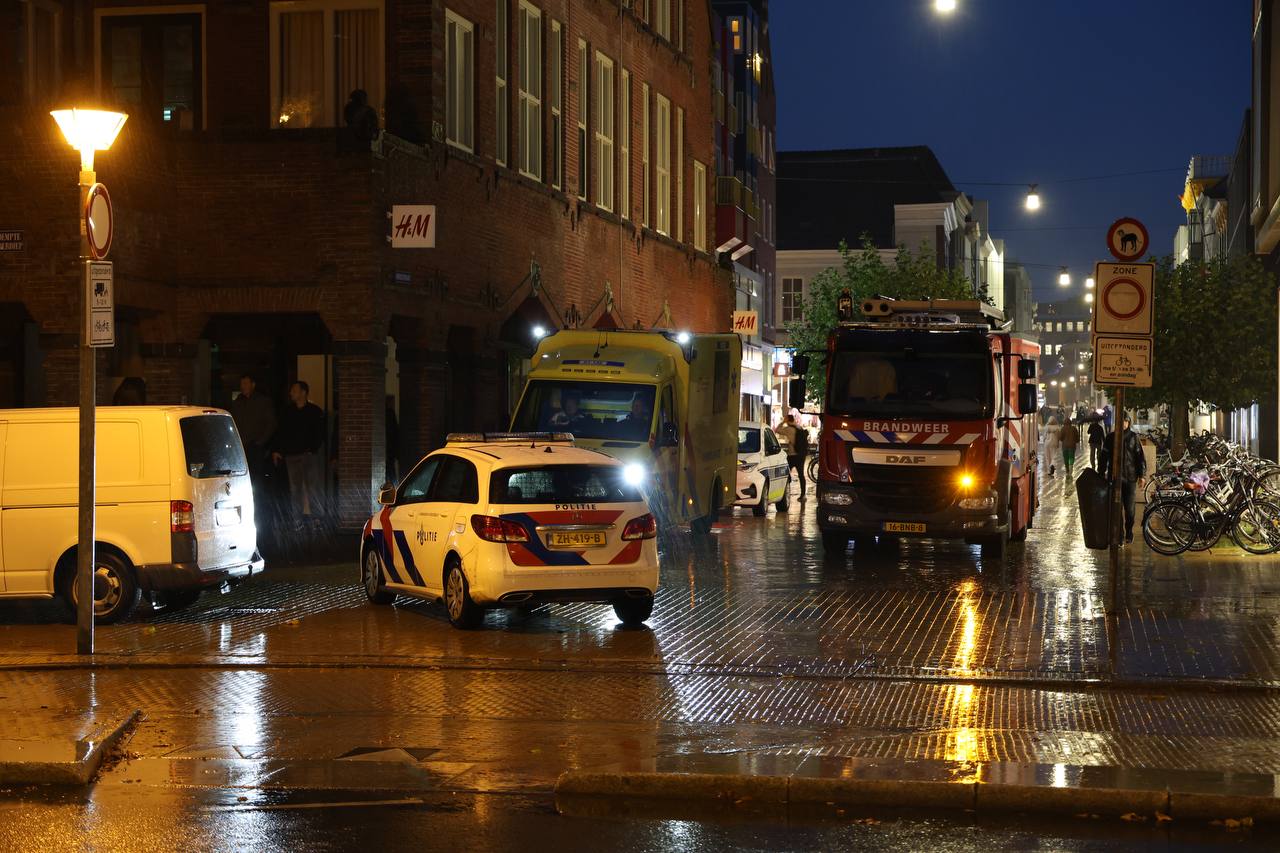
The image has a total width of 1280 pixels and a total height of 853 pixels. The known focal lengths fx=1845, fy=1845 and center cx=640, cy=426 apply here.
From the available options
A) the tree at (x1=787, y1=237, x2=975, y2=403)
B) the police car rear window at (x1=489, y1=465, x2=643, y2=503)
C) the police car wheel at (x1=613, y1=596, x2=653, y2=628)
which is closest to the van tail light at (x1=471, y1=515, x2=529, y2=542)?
the police car rear window at (x1=489, y1=465, x2=643, y2=503)

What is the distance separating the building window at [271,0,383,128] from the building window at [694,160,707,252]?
16926mm

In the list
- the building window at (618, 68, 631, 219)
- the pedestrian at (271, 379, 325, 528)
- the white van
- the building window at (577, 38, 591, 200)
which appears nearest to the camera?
the white van

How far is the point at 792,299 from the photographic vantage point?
85312mm

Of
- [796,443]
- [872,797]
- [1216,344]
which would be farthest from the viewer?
[1216,344]

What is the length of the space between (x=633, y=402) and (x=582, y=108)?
12467 mm

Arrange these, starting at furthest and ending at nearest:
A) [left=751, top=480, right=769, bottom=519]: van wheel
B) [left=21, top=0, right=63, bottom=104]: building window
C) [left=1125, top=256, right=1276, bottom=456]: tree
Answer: [left=1125, top=256, right=1276, bottom=456]: tree → [left=751, top=480, right=769, bottom=519]: van wheel → [left=21, top=0, right=63, bottom=104]: building window

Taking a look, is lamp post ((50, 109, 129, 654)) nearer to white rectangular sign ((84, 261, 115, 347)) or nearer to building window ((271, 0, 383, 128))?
white rectangular sign ((84, 261, 115, 347))

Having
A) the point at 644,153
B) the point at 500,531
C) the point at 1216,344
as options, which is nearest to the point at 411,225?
the point at 500,531

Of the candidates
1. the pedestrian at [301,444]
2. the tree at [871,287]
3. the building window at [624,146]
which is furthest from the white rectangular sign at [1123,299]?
the tree at [871,287]

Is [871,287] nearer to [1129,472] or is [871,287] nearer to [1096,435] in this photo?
[1096,435]

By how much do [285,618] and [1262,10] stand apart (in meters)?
29.0

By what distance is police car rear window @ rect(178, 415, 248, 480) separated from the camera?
1565 cm

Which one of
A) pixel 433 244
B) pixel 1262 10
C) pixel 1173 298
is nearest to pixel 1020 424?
pixel 433 244

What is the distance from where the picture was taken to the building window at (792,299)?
8419cm
